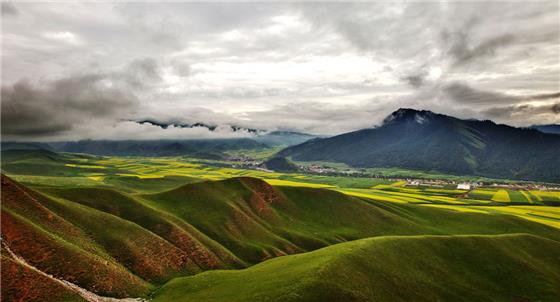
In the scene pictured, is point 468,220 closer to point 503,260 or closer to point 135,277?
point 503,260

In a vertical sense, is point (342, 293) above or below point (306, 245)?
above

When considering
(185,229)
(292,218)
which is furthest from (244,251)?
(292,218)

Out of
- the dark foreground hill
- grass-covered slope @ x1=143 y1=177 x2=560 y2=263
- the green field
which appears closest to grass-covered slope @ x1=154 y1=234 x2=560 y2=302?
the green field

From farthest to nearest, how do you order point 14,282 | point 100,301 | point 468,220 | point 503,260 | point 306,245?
1. point 468,220
2. point 306,245
3. point 503,260
4. point 100,301
5. point 14,282

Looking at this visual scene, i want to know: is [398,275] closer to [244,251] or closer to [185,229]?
[244,251]

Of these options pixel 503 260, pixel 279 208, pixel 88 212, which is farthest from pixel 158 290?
pixel 503 260

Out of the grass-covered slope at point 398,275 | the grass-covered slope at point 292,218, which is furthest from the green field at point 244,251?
the grass-covered slope at point 292,218

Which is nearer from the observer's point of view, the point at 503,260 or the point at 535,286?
the point at 535,286
